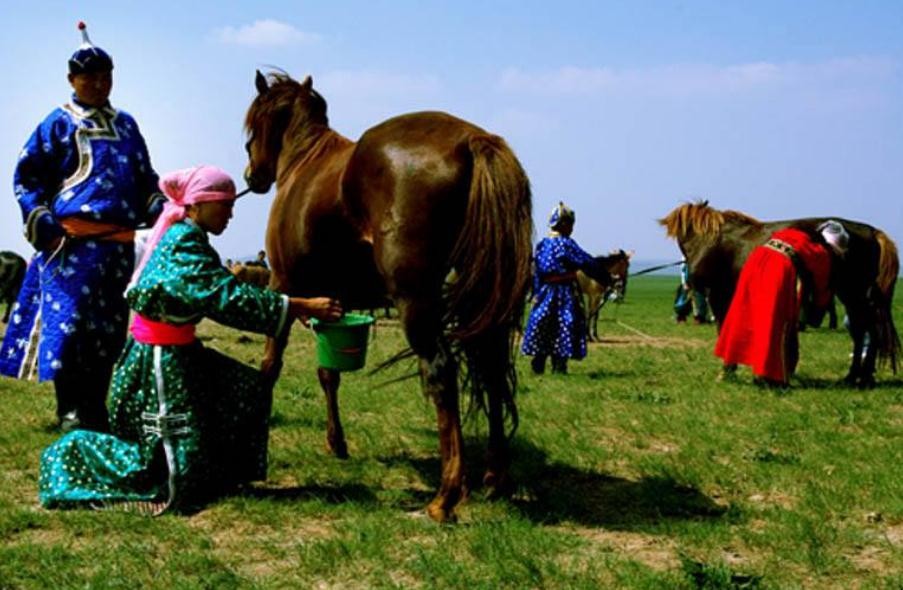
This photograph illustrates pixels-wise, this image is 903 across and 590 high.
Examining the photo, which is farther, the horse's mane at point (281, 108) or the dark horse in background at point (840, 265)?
the dark horse in background at point (840, 265)

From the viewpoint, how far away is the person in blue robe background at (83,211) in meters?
5.48

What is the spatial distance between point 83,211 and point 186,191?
1.60 m

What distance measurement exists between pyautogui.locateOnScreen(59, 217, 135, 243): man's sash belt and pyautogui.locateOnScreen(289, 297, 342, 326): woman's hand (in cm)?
202

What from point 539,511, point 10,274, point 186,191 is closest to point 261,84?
point 186,191

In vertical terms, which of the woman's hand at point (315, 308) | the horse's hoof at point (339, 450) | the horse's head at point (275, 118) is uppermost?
the horse's head at point (275, 118)

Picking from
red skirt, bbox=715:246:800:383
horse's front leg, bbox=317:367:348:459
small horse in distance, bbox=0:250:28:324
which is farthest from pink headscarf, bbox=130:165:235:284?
small horse in distance, bbox=0:250:28:324

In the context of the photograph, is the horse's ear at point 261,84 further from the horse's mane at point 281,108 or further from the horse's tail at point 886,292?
the horse's tail at point 886,292

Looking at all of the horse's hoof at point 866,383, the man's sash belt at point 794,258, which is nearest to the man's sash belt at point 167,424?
the man's sash belt at point 794,258

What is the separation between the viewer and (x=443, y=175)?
13.5 ft

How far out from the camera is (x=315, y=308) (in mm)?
4086

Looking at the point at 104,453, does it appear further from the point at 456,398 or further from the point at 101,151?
the point at 101,151

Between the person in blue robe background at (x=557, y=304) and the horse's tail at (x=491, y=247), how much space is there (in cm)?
558

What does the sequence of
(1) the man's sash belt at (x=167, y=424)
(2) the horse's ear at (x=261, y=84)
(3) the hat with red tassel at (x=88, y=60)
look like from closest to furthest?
(1) the man's sash belt at (x=167, y=424)
(3) the hat with red tassel at (x=88, y=60)
(2) the horse's ear at (x=261, y=84)

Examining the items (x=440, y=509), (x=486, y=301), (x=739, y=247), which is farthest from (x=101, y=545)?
(x=739, y=247)
